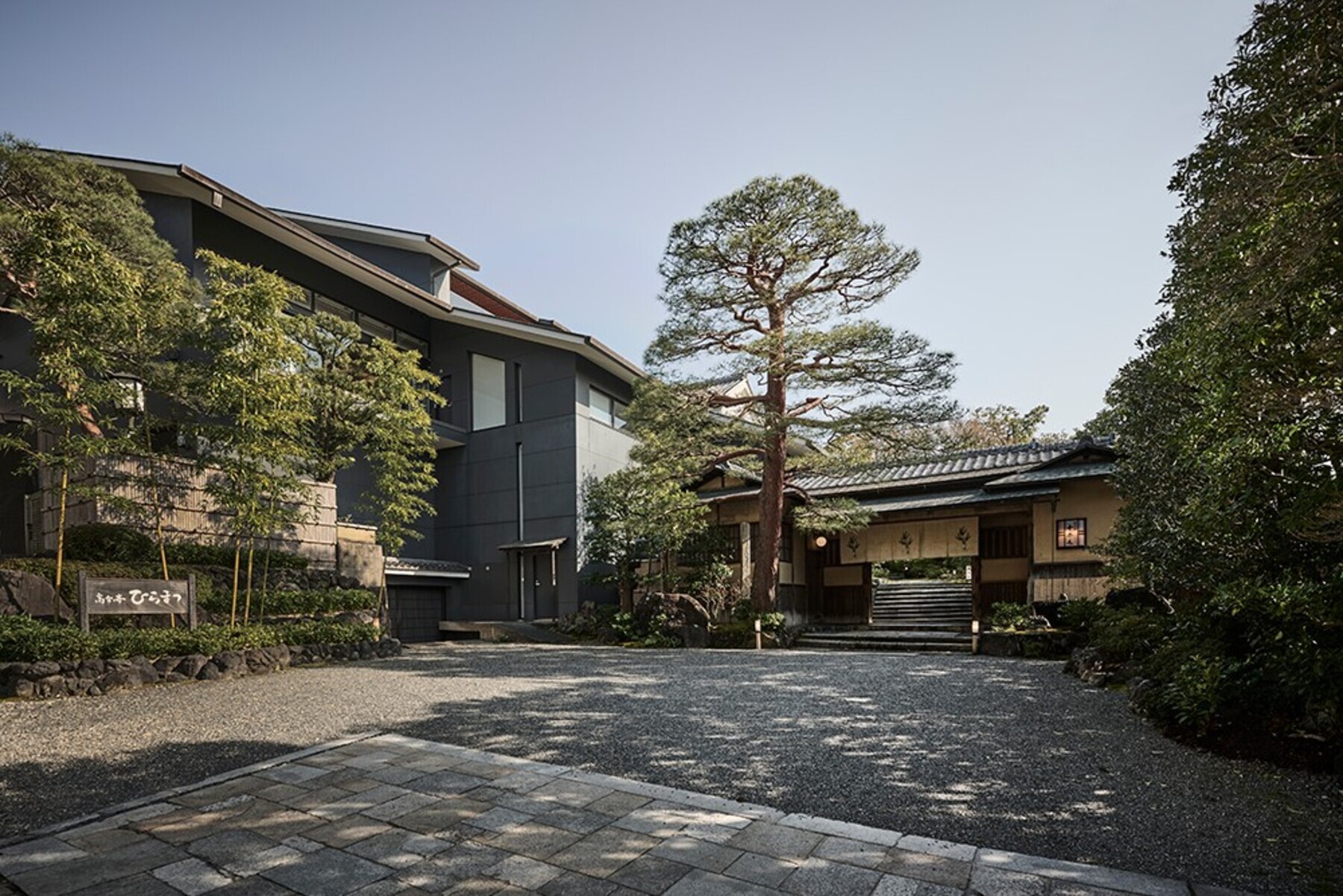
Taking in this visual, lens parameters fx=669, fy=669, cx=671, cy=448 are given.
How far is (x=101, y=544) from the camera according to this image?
9242 millimetres

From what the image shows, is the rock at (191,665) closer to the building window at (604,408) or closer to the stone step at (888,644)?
the stone step at (888,644)

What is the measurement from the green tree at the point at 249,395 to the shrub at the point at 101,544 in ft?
3.88

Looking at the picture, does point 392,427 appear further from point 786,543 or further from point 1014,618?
point 1014,618

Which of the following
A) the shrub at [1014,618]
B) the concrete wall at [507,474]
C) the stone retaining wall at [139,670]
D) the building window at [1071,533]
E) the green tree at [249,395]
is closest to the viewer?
the stone retaining wall at [139,670]

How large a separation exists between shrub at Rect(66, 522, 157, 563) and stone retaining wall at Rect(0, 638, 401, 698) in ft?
6.14

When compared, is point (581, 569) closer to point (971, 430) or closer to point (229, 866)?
point (229, 866)

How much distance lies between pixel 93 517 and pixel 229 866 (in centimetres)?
875

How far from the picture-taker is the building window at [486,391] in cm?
1909

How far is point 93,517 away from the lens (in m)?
9.37

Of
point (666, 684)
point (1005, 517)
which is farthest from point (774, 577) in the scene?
point (666, 684)

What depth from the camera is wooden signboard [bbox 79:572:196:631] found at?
315 inches

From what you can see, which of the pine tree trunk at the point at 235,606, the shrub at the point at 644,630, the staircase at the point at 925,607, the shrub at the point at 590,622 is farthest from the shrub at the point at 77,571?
the staircase at the point at 925,607

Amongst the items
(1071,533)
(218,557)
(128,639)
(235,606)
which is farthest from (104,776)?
(1071,533)

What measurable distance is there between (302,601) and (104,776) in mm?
6427
